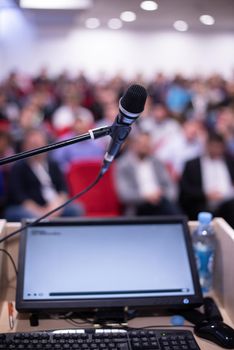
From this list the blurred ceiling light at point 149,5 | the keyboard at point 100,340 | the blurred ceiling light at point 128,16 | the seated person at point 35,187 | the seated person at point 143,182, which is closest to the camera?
the keyboard at point 100,340

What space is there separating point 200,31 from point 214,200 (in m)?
2.37

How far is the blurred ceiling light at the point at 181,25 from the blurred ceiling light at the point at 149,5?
0.35 m

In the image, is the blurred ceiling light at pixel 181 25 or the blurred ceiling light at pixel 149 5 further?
the blurred ceiling light at pixel 181 25

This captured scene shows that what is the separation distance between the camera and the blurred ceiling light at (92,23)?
16.2 feet

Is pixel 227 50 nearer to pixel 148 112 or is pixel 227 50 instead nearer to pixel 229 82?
pixel 229 82

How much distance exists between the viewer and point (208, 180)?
3539 mm

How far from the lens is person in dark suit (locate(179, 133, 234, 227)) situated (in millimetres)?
3469

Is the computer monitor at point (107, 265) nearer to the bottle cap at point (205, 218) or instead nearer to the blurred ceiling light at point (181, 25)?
the bottle cap at point (205, 218)

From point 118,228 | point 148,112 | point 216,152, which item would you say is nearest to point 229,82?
point 148,112

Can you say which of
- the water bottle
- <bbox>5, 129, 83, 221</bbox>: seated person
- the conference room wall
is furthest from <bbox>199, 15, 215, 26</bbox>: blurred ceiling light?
the water bottle

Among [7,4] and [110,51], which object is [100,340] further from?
[110,51]

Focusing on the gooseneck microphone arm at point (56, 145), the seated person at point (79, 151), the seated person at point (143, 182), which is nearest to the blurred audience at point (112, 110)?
the seated person at point (79, 151)

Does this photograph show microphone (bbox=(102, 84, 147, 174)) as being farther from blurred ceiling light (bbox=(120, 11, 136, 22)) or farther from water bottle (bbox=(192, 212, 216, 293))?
blurred ceiling light (bbox=(120, 11, 136, 22))

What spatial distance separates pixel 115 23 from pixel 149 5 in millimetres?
429
